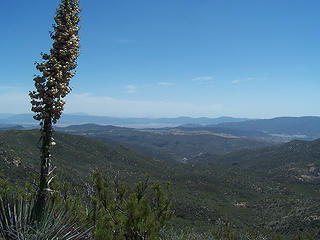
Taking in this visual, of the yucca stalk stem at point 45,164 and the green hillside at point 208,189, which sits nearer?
the yucca stalk stem at point 45,164

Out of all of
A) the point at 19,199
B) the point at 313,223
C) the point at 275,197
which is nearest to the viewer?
the point at 19,199

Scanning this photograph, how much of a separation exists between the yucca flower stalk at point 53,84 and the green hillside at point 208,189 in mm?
12458

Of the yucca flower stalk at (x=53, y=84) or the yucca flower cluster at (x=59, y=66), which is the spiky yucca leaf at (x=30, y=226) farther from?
the yucca flower cluster at (x=59, y=66)

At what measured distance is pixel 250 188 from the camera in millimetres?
54812

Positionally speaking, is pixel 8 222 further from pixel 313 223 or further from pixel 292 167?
pixel 292 167

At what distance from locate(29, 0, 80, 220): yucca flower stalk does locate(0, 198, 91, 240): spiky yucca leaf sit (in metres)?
0.23

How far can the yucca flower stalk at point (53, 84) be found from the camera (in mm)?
4164

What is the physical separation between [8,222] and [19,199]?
2.01 ft

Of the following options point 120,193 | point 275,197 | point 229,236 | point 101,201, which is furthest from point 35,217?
point 275,197

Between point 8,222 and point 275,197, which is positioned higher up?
point 8,222

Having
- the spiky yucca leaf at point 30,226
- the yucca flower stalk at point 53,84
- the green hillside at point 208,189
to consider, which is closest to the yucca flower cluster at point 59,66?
the yucca flower stalk at point 53,84

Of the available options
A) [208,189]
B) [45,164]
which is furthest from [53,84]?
[208,189]

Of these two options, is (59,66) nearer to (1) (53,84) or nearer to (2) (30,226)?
(1) (53,84)

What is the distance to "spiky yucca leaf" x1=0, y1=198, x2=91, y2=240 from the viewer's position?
13.1 feet
